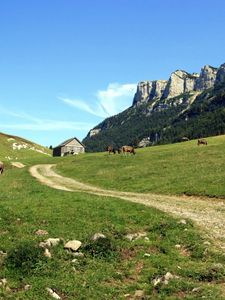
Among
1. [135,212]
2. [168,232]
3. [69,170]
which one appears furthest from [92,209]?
[69,170]

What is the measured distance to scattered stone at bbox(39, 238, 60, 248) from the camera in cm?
1855

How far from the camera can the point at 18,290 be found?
49.7 feet

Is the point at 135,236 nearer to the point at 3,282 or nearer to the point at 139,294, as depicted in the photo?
the point at 139,294

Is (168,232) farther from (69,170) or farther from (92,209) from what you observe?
(69,170)

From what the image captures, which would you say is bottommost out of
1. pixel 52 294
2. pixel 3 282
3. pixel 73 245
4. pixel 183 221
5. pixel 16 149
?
pixel 52 294

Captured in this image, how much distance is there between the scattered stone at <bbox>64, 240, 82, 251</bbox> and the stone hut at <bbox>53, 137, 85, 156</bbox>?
134 m

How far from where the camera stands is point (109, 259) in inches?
700

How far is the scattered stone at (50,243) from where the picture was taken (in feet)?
60.8

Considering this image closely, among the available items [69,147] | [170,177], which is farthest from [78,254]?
[69,147]

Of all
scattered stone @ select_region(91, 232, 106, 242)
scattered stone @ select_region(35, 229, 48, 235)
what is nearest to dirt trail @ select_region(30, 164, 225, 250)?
scattered stone @ select_region(91, 232, 106, 242)

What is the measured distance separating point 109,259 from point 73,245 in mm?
1842

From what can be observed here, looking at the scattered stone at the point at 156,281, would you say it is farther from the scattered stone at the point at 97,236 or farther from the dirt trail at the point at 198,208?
the scattered stone at the point at 97,236

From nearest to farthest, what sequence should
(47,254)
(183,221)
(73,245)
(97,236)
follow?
1. (47,254)
2. (73,245)
3. (97,236)
4. (183,221)

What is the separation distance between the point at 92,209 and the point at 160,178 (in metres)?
20.1
